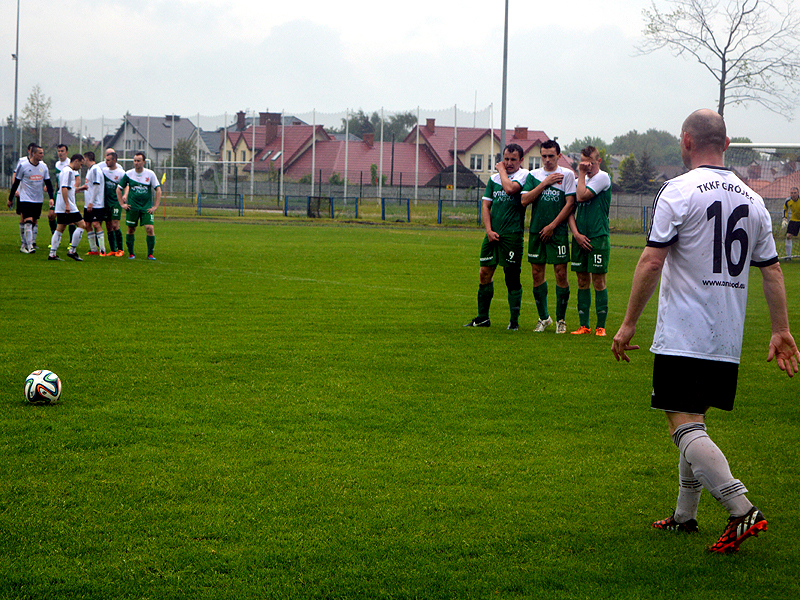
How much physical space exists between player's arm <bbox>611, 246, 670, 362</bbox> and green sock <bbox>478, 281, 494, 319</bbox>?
5.96 meters

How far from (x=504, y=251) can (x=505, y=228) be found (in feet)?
0.92

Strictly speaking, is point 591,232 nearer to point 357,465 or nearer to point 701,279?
point 357,465

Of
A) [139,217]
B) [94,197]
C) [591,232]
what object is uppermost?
Answer: [94,197]

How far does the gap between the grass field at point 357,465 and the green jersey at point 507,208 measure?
130cm

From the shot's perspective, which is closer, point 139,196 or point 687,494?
point 687,494

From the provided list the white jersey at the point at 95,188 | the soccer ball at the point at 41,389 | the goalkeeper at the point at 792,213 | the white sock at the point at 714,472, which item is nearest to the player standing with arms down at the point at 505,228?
the soccer ball at the point at 41,389

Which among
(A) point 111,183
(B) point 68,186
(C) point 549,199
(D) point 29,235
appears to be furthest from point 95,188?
(C) point 549,199

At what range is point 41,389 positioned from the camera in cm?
577

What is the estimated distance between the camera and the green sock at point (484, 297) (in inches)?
390

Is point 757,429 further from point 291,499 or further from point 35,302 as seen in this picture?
point 35,302

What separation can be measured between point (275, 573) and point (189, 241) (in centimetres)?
2168

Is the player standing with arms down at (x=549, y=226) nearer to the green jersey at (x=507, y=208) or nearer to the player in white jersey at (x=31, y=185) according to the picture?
the green jersey at (x=507, y=208)

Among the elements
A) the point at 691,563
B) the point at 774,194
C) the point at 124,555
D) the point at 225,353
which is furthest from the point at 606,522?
the point at 774,194

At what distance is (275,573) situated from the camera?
3.35m
